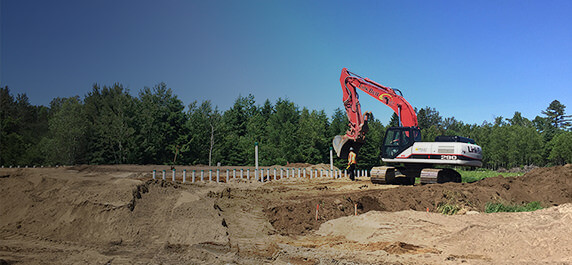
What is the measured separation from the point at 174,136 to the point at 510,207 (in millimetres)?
37898

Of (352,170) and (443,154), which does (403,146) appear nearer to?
(443,154)

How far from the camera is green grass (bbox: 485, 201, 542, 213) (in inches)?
471

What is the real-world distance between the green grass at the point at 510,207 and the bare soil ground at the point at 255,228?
1.08 feet

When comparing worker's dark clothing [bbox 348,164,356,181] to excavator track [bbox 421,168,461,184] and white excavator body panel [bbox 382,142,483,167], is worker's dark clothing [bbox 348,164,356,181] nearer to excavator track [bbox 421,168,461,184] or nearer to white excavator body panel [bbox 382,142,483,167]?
white excavator body panel [bbox 382,142,483,167]

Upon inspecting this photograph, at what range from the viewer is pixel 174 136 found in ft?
145

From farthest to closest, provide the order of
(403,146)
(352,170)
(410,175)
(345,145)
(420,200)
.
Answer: (352,170)
(345,145)
(410,175)
(403,146)
(420,200)

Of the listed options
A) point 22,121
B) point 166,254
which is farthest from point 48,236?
point 22,121

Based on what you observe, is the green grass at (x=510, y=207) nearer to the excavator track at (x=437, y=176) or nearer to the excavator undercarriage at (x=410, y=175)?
the excavator track at (x=437, y=176)

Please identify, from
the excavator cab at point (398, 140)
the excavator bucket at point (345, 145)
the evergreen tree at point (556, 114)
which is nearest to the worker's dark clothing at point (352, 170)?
the excavator bucket at point (345, 145)

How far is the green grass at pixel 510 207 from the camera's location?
11953 mm

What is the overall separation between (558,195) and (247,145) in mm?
39271

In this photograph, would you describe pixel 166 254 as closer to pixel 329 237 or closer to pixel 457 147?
pixel 329 237

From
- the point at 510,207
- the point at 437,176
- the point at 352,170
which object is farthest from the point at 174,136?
the point at 510,207

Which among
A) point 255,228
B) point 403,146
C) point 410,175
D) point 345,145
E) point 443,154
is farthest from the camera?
point 345,145
